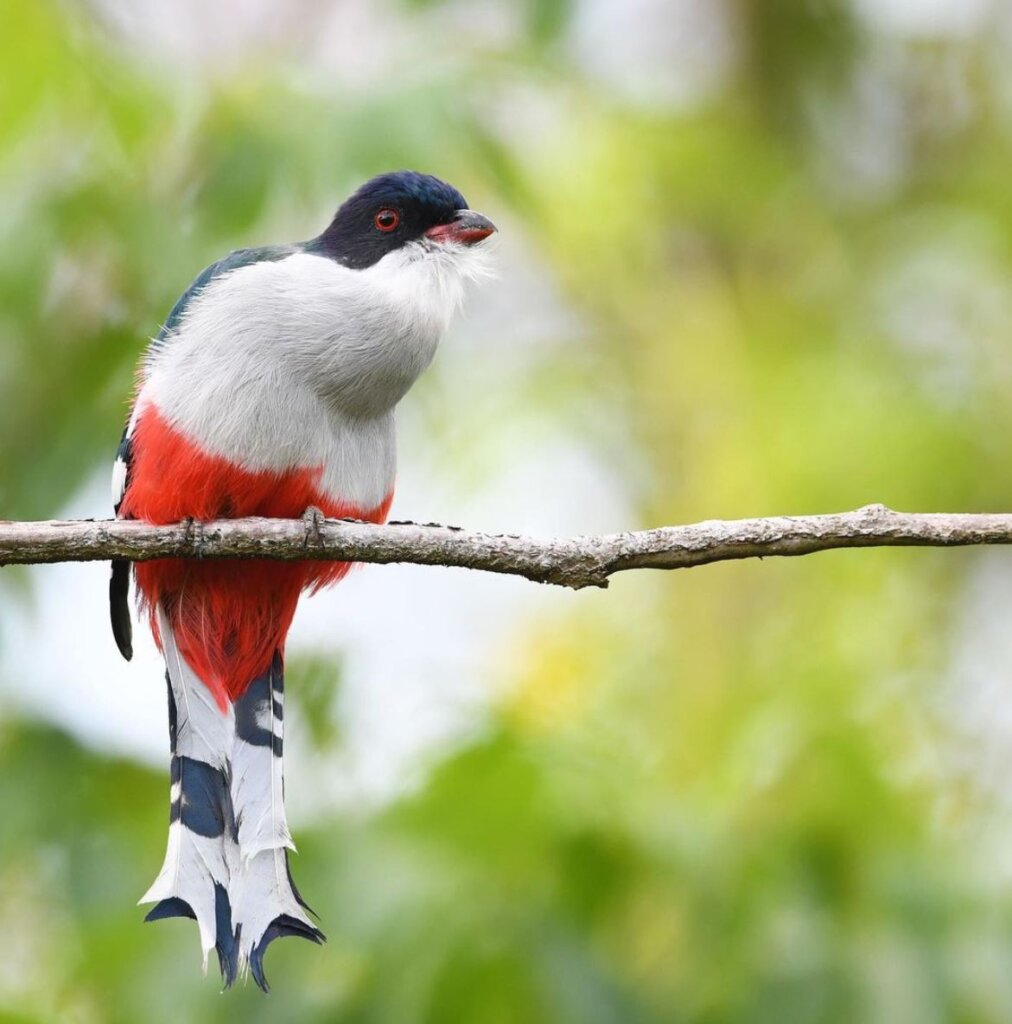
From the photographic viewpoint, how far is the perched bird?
416 cm

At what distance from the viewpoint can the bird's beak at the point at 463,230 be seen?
4.59 meters

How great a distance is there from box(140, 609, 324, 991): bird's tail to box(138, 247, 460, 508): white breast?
721 millimetres

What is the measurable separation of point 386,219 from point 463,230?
219mm

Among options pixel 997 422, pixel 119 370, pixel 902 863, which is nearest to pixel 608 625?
pixel 997 422

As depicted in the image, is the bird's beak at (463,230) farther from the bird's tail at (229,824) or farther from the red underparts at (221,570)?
the bird's tail at (229,824)

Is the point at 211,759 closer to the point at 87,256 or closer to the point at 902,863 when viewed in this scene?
the point at 87,256

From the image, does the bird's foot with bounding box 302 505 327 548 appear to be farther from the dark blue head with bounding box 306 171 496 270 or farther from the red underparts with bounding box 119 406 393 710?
the dark blue head with bounding box 306 171 496 270

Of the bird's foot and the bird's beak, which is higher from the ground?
the bird's beak

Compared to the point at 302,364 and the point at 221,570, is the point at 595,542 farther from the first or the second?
the point at 221,570

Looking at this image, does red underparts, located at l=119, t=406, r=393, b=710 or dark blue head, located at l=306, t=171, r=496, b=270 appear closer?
red underparts, located at l=119, t=406, r=393, b=710

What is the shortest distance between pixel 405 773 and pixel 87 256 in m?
2.07

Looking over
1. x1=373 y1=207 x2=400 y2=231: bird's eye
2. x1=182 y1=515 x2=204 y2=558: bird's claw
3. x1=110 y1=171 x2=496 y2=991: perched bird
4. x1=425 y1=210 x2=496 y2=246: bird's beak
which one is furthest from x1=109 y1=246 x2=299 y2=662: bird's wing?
x1=182 y1=515 x2=204 y2=558: bird's claw

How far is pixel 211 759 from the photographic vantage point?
14.8ft

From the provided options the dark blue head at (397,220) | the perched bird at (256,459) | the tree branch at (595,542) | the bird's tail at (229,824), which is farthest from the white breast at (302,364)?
the bird's tail at (229,824)
